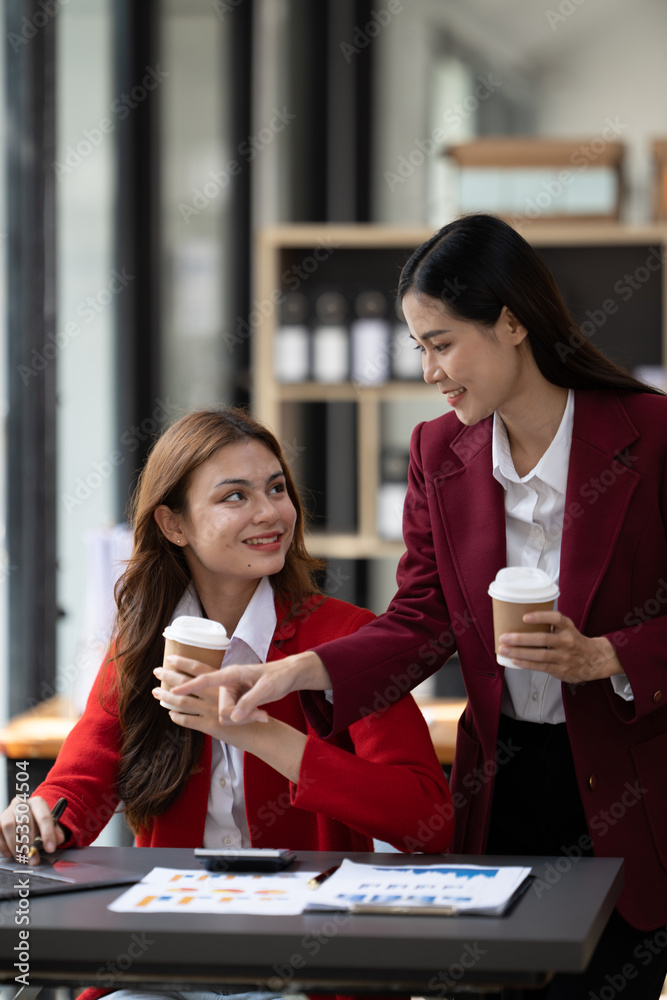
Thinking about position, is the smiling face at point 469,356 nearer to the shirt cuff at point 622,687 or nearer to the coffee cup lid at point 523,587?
the coffee cup lid at point 523,587

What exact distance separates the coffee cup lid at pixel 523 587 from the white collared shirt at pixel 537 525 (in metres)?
0.24

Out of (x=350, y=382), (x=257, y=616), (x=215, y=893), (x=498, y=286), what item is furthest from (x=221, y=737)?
(x=350, y=382)

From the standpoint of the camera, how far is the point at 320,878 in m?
1.51

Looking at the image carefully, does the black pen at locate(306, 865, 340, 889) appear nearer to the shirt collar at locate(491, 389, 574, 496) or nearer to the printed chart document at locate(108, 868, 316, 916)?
the printed chart document at locate(108, 868, 316, 916)

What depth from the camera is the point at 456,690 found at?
3.84 metres

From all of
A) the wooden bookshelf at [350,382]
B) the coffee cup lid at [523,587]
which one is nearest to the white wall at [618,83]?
the wooden bookshelf at [350,382]

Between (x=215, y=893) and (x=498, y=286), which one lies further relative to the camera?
(x=498, y=286)

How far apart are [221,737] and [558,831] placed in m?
0.56

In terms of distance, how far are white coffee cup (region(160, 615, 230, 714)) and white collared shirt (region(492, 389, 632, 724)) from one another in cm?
49

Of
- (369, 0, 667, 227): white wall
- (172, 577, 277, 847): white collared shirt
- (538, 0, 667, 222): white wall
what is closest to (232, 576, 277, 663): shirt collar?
(172, 577, 277, 847): white collared shirt

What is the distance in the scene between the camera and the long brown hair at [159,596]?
Result: 1.94 meters

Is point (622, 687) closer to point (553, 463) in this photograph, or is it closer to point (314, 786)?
point (553, 463)

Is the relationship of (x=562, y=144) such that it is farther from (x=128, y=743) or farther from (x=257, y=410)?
(x=128, y=743)

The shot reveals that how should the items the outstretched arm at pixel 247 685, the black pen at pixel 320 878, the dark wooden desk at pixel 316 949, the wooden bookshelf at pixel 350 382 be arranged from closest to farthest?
the dark wooden desk at pixel 316 949
the black pen at pixel 320 878
the outstretched arm at pixel 247 685
the wooden bookshelf at pixel 350 382
